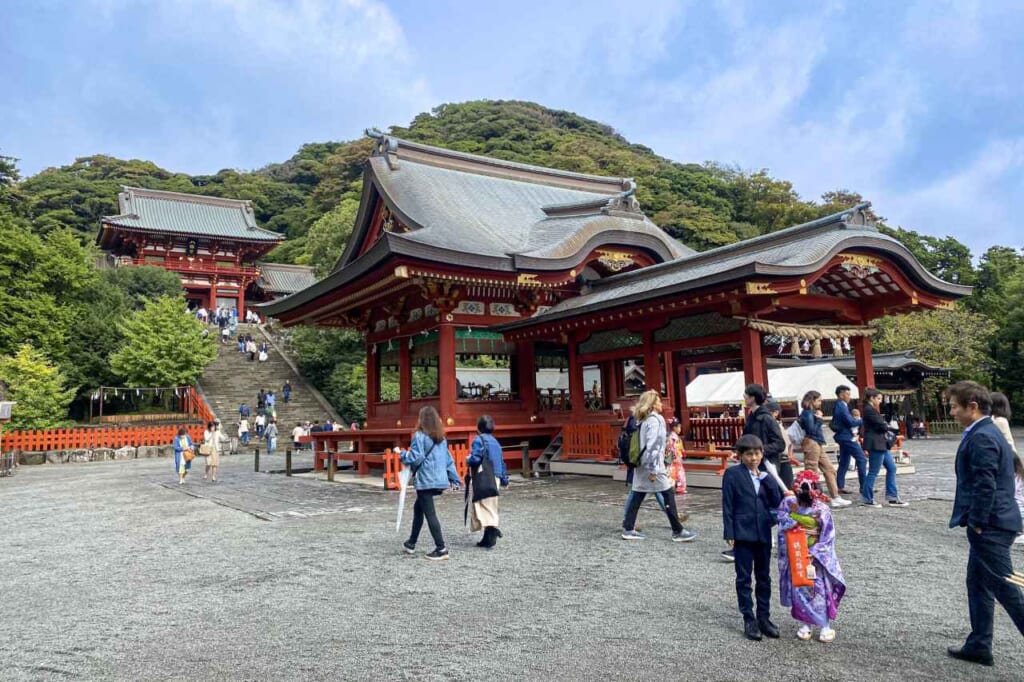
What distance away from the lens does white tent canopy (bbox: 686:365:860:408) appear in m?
21.6

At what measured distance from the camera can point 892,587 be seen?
498cm

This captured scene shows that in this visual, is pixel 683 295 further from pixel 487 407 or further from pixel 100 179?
pixel 100 179

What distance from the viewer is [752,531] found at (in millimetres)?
4121

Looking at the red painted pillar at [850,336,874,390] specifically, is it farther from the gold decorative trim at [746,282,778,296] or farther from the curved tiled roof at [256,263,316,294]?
the curved tiled roof at [256,263,316,294]

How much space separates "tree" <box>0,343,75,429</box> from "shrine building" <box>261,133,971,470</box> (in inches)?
484

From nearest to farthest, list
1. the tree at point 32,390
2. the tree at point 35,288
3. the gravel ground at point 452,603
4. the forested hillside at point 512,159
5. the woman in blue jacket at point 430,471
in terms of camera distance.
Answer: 1. the gravel ground at point 452,603
2. the woman in blue jacket at point 430,471
3. the tree at point 32,390
4. the tree at point 35,288
5. the forested hillside at point 512,159

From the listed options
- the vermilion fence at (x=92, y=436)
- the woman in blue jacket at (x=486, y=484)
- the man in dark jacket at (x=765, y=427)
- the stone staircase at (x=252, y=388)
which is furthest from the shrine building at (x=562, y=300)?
the stone staircase at (x=252, y=388)

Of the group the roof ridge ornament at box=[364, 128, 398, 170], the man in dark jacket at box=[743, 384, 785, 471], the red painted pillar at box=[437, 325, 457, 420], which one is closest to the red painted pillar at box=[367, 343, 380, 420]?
the red painted pillar at box=[437, 325, 457, 420]

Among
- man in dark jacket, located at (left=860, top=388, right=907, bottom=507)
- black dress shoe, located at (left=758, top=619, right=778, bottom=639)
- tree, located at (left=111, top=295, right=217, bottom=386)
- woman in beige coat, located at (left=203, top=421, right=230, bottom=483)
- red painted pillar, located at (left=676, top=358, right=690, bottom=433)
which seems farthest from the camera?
tree, located at (left=111, top=295, right=217, bottom=386)

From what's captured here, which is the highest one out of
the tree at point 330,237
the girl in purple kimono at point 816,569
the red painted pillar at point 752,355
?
the tree at point 330,237

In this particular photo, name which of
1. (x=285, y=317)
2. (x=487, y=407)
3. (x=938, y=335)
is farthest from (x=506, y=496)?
(x=938, y=335)

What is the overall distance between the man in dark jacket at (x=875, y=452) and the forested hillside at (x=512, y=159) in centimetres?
2296

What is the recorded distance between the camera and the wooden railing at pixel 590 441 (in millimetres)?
12898

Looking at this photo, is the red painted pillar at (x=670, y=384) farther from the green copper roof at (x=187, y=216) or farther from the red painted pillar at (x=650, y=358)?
the green copper roof at (x=187, y=216)
